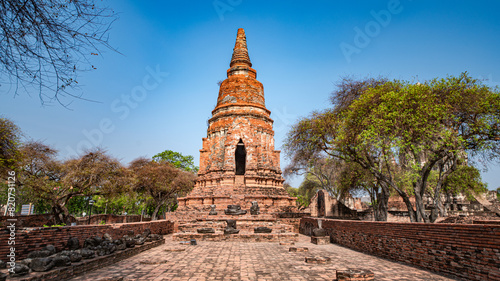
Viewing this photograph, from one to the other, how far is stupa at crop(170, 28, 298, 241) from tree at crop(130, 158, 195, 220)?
616 centimetres

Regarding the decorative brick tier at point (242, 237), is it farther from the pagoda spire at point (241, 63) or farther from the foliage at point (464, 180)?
the pagoda spire at point (241, 63)

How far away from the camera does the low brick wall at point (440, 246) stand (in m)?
5.12

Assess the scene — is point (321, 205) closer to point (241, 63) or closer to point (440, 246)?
point (241, 63)

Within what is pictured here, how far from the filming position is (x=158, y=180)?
991 inches

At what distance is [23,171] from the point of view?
51.7 ft

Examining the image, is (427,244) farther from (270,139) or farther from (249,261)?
(270,139)

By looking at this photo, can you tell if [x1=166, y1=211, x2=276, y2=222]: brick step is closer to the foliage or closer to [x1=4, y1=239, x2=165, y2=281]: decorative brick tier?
[x1=4, y1=239, x2=165, y2=281]: decorative brick tier

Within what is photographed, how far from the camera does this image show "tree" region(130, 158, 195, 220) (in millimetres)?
24844

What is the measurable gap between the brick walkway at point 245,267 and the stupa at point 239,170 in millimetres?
4771

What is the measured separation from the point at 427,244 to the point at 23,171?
18943 millimetres

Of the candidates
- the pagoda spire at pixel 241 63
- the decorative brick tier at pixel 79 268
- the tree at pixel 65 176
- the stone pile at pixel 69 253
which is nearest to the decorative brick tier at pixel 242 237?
the stone pile at pixel 69 253

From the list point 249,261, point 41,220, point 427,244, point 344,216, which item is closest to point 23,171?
point 41,220

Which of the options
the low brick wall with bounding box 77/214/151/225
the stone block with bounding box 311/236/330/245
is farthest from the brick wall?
the stone block with bounding box 311/236/330/245

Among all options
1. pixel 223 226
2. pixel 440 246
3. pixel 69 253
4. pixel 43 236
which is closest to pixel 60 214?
pixel 223 226
